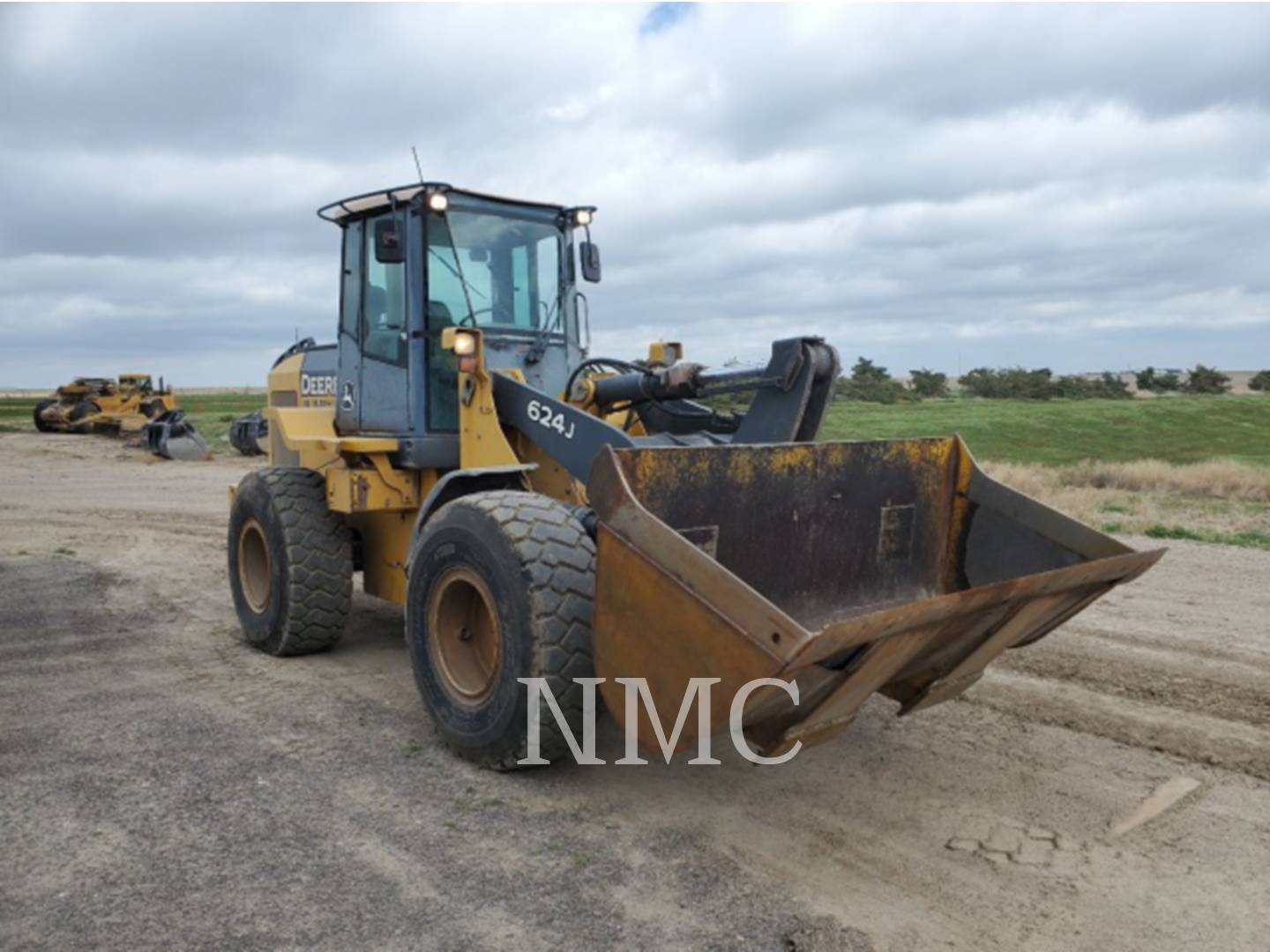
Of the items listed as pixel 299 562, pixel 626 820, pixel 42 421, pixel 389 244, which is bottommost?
pixel 626 820

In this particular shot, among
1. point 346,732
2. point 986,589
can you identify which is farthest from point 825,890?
point 346,732

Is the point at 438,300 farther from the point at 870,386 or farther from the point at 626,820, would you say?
the point at 870,386

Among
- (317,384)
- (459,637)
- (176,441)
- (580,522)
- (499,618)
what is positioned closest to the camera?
(499,618)

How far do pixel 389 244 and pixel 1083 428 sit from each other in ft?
89.5

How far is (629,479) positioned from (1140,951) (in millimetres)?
2435

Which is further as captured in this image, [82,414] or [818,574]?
[82,414]

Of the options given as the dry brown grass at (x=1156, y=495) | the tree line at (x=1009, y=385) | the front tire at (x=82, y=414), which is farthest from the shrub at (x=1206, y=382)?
the front tire at (x=82, y=414)

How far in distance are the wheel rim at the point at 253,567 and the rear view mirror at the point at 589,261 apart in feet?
8.88

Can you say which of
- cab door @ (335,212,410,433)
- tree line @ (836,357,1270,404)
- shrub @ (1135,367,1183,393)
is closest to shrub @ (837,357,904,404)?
tree line @ (836,357,1270,404)

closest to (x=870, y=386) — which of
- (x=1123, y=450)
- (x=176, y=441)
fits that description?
(x=1123, y=450)

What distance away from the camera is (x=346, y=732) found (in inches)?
212

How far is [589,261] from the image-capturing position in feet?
22.5

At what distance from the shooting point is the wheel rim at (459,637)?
5.04 meters

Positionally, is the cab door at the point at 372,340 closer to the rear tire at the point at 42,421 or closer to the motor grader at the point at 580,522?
the motor grader at the point at 580,522
